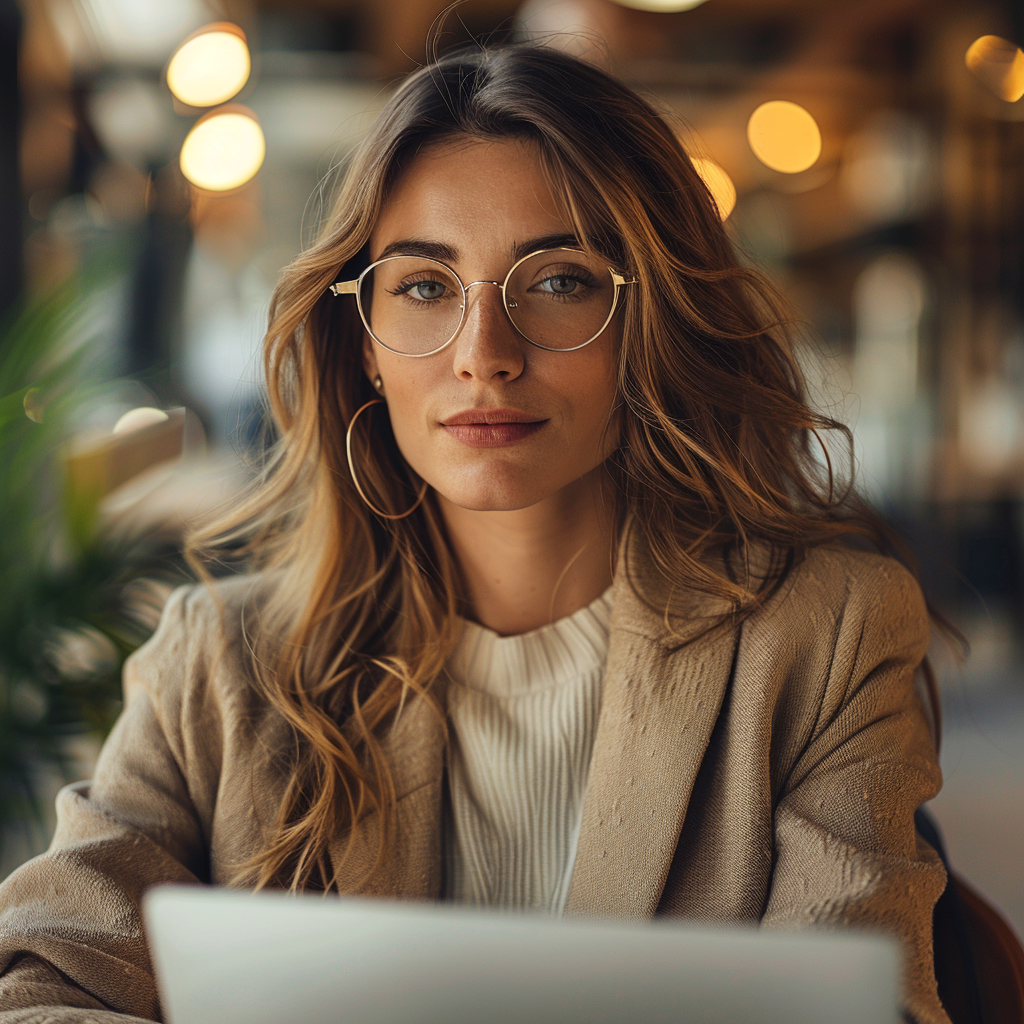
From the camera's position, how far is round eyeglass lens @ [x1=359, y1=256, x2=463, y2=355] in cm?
111

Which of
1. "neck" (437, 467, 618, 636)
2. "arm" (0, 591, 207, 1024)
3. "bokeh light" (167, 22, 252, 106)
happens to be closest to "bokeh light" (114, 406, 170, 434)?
"arm" (0, 591, 207, 1024)

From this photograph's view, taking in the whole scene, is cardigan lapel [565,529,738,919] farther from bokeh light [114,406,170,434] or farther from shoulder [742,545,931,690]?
bokeh light [114,406,170,434]

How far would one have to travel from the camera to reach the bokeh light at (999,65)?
4488mm

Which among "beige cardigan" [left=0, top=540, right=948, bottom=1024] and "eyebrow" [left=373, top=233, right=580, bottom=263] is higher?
"eyebrow" [left=373, top=233, right=580, bottom=263]

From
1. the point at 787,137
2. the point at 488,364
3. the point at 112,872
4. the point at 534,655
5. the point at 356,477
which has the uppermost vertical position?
the point at 787,137

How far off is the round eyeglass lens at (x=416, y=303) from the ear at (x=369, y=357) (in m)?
0.09

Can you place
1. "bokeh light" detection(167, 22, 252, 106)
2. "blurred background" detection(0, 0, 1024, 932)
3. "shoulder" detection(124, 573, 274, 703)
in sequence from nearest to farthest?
"shoulder" detection(124, 573, 274, 703), "blurred background" detection(0, 0, 1024, 932), "bokeh light" detection(167, 22, 252, 106)

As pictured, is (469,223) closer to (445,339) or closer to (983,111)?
(445,339)

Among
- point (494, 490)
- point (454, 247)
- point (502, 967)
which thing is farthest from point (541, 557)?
point (502, 967)

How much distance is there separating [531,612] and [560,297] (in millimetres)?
426

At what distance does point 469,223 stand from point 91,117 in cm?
454

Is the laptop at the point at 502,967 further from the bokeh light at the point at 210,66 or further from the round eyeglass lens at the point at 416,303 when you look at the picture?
the bokeh light at the point at 210,66

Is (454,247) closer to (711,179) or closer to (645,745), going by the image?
(711,179)

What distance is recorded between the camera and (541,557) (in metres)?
1.28
